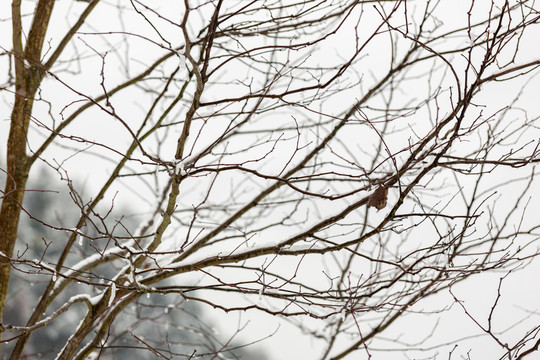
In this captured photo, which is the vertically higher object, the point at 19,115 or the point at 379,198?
the point at 19,115

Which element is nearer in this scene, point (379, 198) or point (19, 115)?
point (379, 198)

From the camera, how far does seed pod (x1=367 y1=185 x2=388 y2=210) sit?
2.28m

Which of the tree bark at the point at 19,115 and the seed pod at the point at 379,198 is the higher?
the tree bark at the point at 19,115

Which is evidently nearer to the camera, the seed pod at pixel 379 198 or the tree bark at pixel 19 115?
the seed pod at pixel 379 198

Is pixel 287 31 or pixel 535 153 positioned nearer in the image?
pixel 535 153

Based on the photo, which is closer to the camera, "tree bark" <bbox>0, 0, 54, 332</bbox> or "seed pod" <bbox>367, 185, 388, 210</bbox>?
"seed pod" <bbox>367, 185, 388, 210</bbox>

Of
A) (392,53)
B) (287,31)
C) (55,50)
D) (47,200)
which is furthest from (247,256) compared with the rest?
(47,200)

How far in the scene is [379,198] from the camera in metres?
2.29

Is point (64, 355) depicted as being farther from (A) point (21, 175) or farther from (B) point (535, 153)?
(B) point (535, 153)

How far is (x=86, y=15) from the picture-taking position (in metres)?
4.33

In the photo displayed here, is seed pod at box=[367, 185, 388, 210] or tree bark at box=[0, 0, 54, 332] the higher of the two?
tree bark at box=[0, 0, 54, 332]

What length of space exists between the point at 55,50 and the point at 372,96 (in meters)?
2.80

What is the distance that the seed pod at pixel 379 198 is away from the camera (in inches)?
89.7

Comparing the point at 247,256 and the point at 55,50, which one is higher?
the point at 55,50
